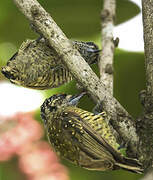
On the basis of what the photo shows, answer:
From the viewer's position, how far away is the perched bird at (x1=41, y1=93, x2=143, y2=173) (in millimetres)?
1599

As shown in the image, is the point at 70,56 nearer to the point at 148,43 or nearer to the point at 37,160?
the point at 148,43

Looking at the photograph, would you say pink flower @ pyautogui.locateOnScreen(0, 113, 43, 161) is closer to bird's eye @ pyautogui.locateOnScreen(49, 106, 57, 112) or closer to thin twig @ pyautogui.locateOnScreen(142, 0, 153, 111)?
Answer: bird's eye @ pyautogui.locateOnScreen(49, 106, 57, 112)

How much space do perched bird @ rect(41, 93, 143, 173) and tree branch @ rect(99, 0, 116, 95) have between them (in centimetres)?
13

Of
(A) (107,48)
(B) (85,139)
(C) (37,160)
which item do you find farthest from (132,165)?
(C) (37,160)

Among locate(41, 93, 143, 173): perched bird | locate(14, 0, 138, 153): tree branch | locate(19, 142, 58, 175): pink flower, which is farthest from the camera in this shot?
locate(19, 142, 58, 175): pink flower

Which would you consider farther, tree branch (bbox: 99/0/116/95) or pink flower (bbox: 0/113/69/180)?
pink flower (bbox: 0/113/69/180)

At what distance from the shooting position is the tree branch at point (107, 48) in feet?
5.73

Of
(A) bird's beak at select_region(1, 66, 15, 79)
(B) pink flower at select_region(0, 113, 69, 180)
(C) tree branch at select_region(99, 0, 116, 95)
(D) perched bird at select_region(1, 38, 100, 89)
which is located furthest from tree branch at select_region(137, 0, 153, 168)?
(B) pink flower at select_region(0, 113, 69, 180)

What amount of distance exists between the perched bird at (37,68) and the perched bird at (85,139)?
12cm

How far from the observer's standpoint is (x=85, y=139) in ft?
5.36

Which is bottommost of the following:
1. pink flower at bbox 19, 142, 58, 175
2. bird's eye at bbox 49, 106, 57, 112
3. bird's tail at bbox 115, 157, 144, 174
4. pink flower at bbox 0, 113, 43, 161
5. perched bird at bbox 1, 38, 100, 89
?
pink flower at bbox 19, 142, 58, 175

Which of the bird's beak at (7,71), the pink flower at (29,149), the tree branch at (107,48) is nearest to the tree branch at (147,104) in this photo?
the tree branch at (107,48)

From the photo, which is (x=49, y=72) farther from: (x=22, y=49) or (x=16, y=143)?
(x=16, y=143)

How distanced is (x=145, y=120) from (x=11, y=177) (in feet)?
4.26
